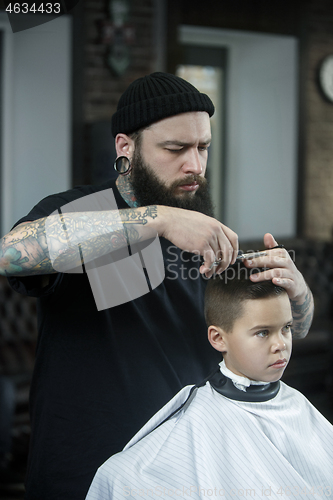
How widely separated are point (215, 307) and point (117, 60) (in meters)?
3.45

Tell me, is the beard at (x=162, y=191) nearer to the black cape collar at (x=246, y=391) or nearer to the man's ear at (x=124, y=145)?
the man's ear at (x=124, y=145)

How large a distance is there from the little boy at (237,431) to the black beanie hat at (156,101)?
18.8 inches

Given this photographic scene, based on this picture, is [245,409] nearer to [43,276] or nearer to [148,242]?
[148,242]

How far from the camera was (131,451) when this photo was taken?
1.17 metres

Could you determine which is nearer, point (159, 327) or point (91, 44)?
point (159, 327)

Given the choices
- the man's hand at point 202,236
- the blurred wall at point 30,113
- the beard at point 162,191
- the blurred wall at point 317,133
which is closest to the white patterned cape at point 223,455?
the man's hand at point 202,236

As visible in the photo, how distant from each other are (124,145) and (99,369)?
2.23 ft

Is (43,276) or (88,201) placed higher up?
(88,201)

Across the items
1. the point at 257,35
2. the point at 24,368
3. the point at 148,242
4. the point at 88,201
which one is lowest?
the point at 24,368

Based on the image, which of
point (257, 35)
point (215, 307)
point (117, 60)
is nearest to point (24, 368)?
point (215, 307)

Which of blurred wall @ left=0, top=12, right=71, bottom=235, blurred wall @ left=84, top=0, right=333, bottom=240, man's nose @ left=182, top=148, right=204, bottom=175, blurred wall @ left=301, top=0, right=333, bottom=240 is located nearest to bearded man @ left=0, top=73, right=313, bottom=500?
man's nose @ left=182, top=148, right=204, bottom=175

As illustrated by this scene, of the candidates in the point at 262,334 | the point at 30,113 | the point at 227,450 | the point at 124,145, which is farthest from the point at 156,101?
the point at 30,113

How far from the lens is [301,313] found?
53.2 inches

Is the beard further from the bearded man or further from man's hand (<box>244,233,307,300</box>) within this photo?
man's hand (<box>244,233,307,300</box>)
